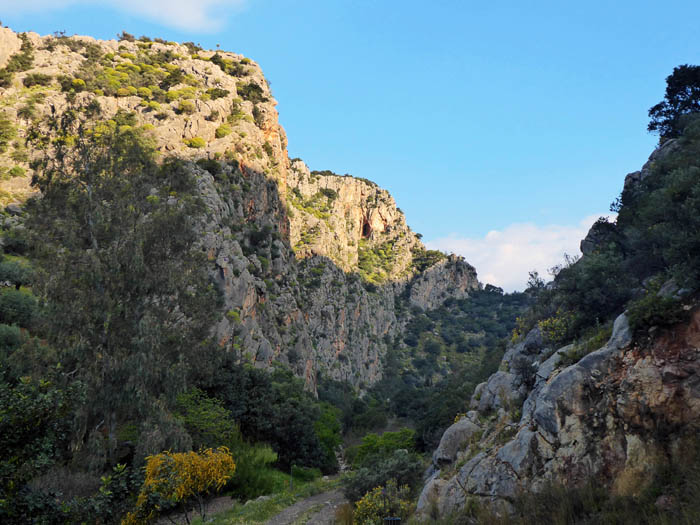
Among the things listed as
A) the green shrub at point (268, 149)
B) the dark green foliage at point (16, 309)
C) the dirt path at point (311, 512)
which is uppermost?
the green shrub at point (268, 149)

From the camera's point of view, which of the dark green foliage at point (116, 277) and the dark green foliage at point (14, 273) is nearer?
the dark green foliage at point (116, 277)

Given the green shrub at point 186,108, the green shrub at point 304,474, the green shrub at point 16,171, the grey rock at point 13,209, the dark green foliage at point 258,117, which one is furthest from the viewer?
A: the dark green foliage at point 258,117

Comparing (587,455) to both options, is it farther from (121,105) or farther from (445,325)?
(445,325)

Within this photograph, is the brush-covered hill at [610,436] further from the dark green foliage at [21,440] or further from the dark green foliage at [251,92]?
the dark green foliage at [251,92]

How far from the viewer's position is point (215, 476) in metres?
11.9

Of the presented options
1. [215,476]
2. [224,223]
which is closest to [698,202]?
[215,476]

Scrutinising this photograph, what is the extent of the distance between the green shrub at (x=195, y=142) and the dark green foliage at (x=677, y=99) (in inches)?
1941

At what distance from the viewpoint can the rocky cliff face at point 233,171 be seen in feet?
133

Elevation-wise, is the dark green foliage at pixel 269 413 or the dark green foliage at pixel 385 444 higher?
the dark green foliage at pixel 269 413

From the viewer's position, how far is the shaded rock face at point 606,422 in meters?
8.64

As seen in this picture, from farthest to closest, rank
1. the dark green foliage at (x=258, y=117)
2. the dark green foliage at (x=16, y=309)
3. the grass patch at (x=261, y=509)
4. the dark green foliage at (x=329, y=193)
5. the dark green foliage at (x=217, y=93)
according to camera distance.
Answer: the dark green foliage at (x=329, y=193), the dark green foliage at (x=258, y=117), the dark green foliage at (x=217, y=93), the dark green foliage at (x=16, y=309), the grass patch at (x=261, y=509)

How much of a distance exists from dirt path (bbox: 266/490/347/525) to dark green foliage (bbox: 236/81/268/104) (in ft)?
197

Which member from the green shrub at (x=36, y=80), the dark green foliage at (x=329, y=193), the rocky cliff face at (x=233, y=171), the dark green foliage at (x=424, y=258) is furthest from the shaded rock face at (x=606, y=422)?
the dark green foliage at (x=424, y=258)

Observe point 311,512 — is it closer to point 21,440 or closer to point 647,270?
point 21,440
